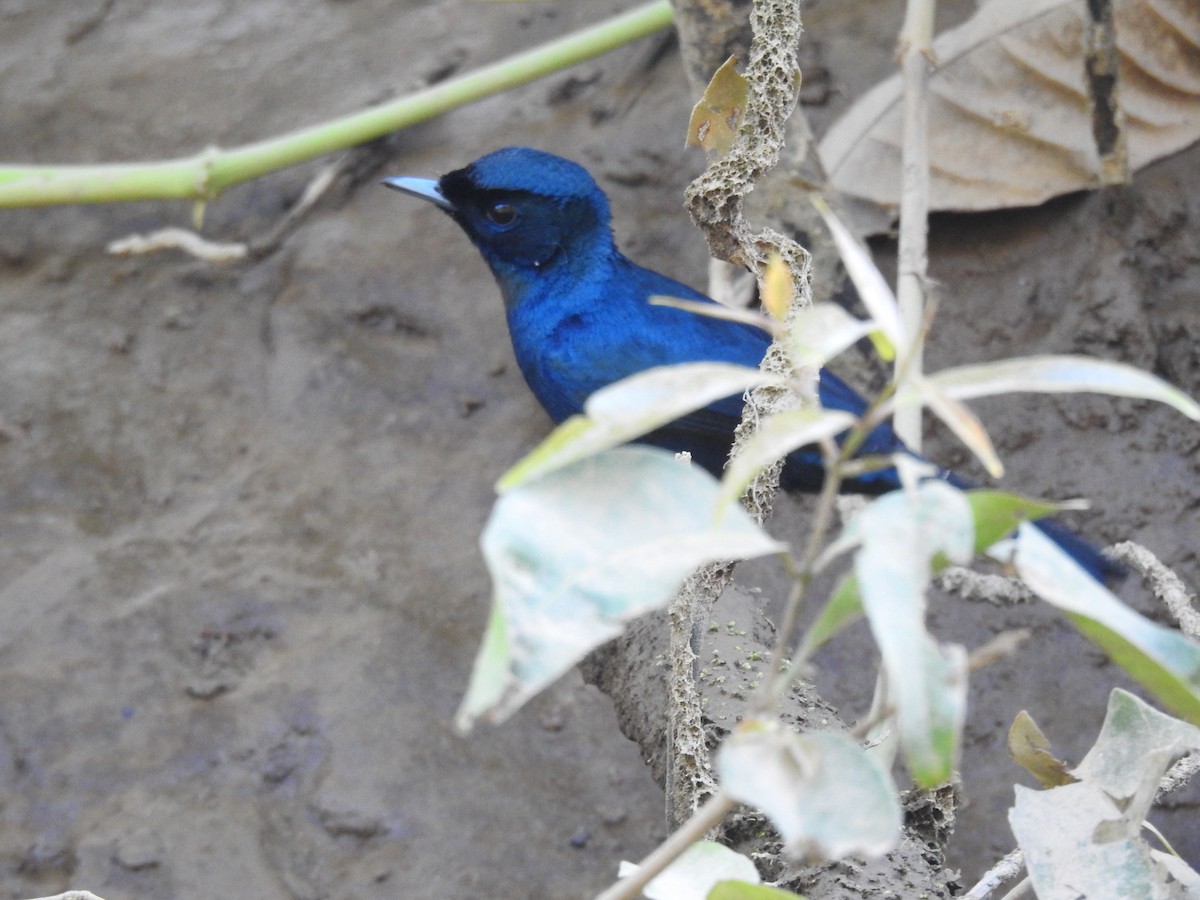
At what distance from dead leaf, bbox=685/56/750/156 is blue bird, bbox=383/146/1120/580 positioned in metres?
1.15

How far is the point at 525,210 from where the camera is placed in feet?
9.36

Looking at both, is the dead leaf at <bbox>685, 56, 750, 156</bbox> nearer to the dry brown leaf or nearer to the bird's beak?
the bird's beak

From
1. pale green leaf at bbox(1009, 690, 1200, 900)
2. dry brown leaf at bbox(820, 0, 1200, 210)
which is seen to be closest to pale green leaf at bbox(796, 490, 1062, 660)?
pale green leaf at bbox(1009, 690, 1200, 900)

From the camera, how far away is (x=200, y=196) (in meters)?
3.56

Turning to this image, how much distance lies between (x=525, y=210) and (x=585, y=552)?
86.6 inches

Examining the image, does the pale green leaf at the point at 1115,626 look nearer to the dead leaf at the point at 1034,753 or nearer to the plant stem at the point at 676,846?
the plant stem at the point at 676,846

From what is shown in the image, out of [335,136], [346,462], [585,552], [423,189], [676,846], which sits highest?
[585,552]

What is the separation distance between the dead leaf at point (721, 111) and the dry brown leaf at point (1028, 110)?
165 cm

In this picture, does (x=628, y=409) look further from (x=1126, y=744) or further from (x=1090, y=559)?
(x=1090, y=559)

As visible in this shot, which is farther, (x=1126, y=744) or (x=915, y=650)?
(x=1126, y=744)

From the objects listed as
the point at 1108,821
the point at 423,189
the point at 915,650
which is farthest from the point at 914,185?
the point at 915,650

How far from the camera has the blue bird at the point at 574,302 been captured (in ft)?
9.28

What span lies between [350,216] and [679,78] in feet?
3.38

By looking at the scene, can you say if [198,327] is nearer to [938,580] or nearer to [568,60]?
[568,60]
